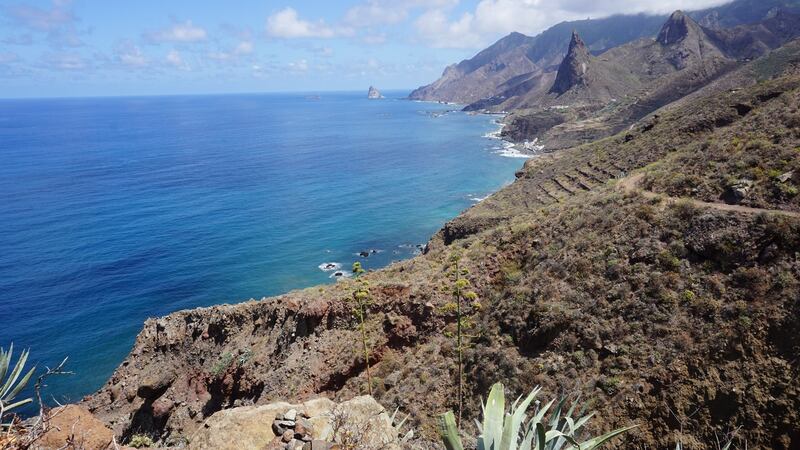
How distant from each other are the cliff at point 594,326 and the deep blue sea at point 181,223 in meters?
19.8

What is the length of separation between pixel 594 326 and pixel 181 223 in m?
69.4

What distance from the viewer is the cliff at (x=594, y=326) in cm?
1672

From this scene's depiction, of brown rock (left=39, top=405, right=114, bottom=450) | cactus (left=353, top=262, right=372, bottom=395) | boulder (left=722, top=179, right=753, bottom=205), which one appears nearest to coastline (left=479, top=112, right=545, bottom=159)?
boulder (left=722, top=179, right=753, bottom=205)

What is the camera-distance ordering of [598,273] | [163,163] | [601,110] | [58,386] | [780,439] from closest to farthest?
1. [780,439]
2. [598,273]
3. [58,386]
4. [163,163]
5. [601,110]

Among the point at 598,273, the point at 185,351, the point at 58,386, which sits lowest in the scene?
the point at 58,386

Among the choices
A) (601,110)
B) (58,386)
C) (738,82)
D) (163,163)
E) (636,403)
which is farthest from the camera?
(601,110)

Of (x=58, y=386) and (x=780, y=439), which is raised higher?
(x=780, y=439)

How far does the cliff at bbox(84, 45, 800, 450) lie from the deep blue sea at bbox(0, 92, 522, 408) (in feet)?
65.1

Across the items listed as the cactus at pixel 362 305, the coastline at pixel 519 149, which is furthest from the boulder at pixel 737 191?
the coastline at pixel 519 149

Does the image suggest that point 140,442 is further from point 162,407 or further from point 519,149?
point 519,149

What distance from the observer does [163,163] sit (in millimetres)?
116688

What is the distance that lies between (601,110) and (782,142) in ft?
503

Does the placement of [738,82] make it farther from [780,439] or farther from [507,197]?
[780,439]

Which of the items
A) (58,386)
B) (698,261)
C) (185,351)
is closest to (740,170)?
(698,261)
